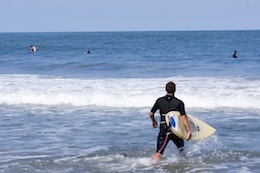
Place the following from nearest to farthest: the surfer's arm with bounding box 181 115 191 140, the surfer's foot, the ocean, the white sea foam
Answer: the surfer's arm with bounding box 181 115 191 140
the surfer's foot
the ocean
the white sea foam

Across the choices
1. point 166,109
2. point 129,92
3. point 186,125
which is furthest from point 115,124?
point 129,92

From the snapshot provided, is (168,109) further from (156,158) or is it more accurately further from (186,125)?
(156,158)

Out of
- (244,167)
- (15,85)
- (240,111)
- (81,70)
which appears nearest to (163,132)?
(244,167)

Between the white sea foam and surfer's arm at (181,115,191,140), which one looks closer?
surfer's arm at (181,115,191,140)

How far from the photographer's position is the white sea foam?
17.0 m

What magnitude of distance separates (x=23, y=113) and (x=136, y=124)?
13.1ft

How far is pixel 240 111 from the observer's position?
49.7ft

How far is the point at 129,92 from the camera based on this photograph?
19.0 metres

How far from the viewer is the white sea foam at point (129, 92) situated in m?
17.0

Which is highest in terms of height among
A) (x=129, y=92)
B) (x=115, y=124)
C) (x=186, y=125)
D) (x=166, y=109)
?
(x=166, y=109)

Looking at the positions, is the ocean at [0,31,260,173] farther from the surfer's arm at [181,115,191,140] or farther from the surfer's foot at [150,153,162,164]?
the surfer's arm at [181,115,191,140]

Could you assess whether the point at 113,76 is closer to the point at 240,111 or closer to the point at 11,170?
the point at 240,111

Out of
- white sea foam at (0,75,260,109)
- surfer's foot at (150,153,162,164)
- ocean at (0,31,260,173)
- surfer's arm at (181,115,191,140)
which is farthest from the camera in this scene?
white sea foam at (0,75,260,109)

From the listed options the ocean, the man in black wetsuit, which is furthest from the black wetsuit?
the ocean
